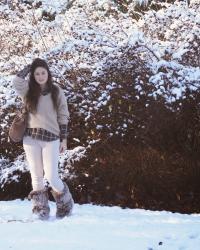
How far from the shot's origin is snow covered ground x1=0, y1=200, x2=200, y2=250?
513 cm

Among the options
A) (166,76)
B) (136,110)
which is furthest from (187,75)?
(136,110)

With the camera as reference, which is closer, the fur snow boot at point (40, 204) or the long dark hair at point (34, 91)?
the long dark hair at point (34, 91)

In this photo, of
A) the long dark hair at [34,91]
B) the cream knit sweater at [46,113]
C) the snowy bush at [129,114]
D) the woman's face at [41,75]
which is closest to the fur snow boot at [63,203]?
the cream knit sweater at [46,113]

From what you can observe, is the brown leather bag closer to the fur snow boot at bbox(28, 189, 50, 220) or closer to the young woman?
the young woman

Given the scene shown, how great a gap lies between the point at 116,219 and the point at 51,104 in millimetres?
1467

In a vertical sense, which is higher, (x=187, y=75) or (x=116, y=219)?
(x=187, y=75)

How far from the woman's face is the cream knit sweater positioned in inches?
5.6

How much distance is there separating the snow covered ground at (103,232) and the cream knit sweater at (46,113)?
3.37 ft

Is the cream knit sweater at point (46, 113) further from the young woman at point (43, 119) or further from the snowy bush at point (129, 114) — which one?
the snowy bush at point (129, 114)

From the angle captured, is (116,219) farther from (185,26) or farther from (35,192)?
(185,26)

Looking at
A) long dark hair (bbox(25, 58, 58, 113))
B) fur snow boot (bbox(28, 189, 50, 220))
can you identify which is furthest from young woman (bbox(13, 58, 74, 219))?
fur snow boot (bbox(28, 189, 50, 220))

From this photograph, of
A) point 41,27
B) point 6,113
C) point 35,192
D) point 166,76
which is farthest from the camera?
point 41,27

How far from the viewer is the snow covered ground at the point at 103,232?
Result: 5.13 metres

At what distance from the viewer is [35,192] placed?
6.09 m
